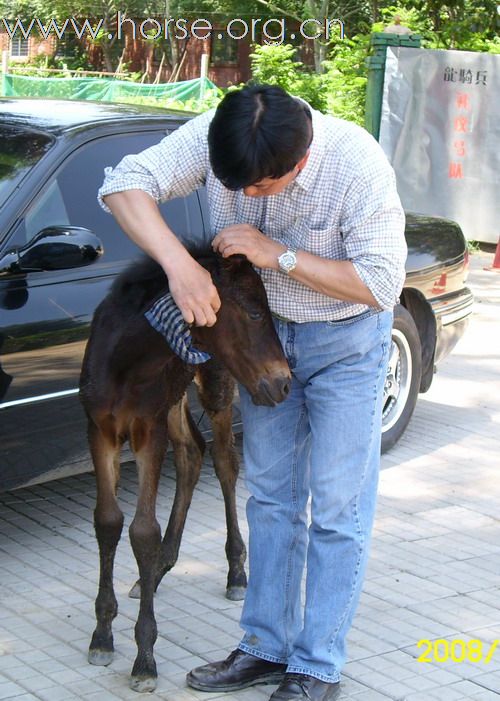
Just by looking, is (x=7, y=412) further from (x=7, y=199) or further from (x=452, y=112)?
(x=452, y=112)

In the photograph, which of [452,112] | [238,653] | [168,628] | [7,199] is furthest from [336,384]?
[452,112]

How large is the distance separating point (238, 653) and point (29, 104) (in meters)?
3.14

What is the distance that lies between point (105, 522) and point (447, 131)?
37.0 ft

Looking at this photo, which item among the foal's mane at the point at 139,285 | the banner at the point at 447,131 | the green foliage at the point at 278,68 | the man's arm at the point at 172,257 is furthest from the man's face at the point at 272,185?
the green foliage at the point at 278,68

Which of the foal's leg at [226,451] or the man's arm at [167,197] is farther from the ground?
the man's arm at [167,197]

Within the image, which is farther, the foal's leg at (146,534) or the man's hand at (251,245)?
the foal's leg at (146,534)

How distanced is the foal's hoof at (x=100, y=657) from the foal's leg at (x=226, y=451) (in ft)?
2.74

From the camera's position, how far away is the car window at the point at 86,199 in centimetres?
496

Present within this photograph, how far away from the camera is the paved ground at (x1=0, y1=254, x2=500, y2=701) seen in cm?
402

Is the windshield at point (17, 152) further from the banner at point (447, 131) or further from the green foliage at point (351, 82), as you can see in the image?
the green foliage at point (351, 82)

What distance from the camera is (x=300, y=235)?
3523 mm

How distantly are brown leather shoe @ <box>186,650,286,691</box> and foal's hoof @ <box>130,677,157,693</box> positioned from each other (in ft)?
0.43
